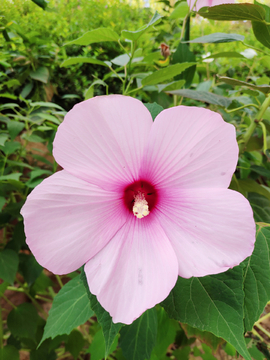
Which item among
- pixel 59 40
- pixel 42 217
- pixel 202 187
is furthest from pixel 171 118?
pixel 59 40

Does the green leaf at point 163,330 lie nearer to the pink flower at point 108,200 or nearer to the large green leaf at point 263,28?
the pink flower at point 108,200

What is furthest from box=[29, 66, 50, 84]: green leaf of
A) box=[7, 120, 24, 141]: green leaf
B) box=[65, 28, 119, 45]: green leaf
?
box=[65, 28, 119, 45]: green leaf

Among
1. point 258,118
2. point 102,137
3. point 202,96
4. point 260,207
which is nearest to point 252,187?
point 260,207

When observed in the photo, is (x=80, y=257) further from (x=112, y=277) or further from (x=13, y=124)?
(x=13, y=124)

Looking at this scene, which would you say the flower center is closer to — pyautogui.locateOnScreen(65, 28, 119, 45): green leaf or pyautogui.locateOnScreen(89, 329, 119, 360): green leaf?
pyautogui.locateOnScreen(65, 28, 119, 45): green leaf

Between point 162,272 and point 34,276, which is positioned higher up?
point 162,272

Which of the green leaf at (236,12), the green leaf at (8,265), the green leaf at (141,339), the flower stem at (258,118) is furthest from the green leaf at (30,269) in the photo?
the green leaf at (236,12)

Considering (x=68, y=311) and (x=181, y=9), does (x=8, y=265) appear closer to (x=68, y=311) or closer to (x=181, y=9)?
(x=68, y=311)
